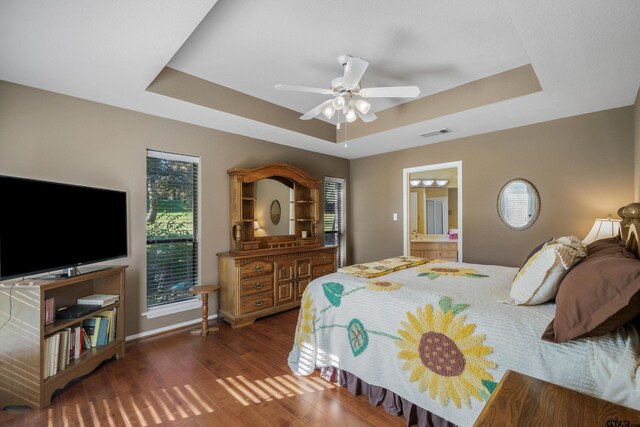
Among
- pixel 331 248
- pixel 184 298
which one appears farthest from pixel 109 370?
pixel 331 248

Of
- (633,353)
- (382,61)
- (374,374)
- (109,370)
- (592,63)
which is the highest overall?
(382,61)

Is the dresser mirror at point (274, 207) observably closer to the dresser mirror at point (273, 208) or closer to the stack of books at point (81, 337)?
the dresser mirror at point (273, 208)

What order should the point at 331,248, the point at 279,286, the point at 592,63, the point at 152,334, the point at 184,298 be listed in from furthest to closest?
the point at 331,248
the point at 279,286
the point at 184,298
the point at 152,334
the point at 592,63

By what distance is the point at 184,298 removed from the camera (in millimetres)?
3477

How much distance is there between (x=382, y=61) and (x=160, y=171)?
2591mm

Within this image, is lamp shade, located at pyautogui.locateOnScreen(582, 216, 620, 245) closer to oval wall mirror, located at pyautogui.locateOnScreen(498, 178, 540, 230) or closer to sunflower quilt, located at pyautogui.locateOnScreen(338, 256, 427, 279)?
oval wall mirror, located at pyautogui.locateOnScreen(498, 178, 540, 230)

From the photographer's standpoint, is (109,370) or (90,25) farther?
(109,370)

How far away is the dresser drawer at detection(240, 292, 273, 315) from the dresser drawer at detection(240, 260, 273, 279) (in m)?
0.26

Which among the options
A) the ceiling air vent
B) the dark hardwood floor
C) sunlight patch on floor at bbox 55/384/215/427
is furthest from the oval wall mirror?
sunlight patch on floor at bbox 55/384/215/427

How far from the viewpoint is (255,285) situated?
11.5ft

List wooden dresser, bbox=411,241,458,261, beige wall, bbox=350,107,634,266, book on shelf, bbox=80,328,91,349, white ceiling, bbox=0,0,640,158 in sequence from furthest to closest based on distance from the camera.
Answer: wooden dresser, bbox=411,241,458,261 < beige wall, bbox=350,107,634,266 < book on shelf, bbox=80,328,91,349 < white ceiling, bbox=0,0,640,158

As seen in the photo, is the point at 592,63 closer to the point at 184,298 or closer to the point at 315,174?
the point at 315,174

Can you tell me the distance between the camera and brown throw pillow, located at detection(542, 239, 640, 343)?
1.13 m

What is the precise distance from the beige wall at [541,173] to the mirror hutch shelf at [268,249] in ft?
4.68
